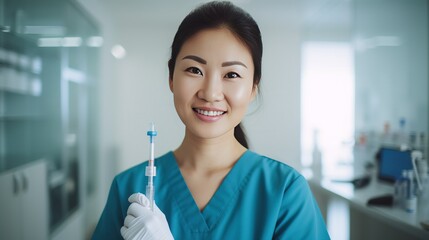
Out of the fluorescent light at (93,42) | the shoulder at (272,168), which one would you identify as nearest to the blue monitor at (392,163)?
→ the shoulder at (272,168)

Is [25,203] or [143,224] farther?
[25,203]

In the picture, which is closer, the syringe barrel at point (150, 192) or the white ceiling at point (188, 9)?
the syringe barrel at point (150, 192)

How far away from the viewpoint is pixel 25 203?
149 centimetres

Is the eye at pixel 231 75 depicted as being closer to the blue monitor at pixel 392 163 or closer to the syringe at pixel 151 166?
the syringe at pixel 151 166

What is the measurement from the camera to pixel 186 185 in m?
0.77

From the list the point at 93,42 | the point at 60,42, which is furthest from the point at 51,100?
the point at 93,42

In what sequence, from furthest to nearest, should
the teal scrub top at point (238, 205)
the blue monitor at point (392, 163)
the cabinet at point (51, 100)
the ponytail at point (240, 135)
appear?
1. the blue monitor at point (392, 163)
2. the cabinet at point (51, 100)
3. the ponytail at point (240, 135)
4. the teal scrub top at point (238, 205)

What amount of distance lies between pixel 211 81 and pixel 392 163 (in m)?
1.69

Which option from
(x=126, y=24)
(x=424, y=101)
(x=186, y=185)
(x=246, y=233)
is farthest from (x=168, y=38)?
(x=424, y=101)

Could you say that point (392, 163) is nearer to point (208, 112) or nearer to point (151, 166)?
point (208, 112)

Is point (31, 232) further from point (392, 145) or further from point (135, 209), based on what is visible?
point (392, 145)

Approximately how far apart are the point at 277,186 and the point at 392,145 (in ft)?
5.76

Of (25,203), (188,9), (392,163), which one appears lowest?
(25,203)

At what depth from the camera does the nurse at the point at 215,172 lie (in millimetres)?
663
